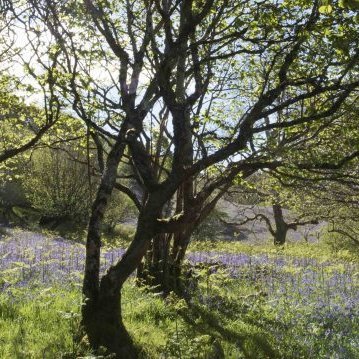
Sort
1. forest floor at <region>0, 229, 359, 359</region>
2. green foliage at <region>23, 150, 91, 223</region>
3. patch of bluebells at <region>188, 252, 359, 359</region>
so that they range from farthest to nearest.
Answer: green foliage at <region>23, 150, 91, 223</region>, patch of bluebells at <region>188, 252, 359, 359</region>, forest floor at <region>0, 229, 359, 359</region>

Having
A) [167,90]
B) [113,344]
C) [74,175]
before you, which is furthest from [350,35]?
[74,175]

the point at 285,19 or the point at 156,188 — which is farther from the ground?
the point at 285,19

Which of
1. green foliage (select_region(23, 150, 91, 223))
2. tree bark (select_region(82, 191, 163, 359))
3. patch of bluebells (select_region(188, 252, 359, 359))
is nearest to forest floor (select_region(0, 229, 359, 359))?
patch of bluebells (select_region(188, 252, 359, 359))

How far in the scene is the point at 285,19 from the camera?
6.91 m

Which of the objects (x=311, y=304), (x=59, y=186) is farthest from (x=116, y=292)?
(x=59, y=186)

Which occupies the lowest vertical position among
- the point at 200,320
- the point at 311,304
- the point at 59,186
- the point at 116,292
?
the point at 200,320

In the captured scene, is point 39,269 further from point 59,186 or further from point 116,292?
point 59,186

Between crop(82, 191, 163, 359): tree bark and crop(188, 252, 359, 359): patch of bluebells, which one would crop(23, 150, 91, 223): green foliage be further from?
crop(82, 191, 163, 359): tree bark

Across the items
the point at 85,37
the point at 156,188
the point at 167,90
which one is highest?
the point at 85,37

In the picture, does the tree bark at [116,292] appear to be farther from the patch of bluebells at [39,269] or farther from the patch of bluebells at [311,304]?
the patch of bluebells at [311,304]

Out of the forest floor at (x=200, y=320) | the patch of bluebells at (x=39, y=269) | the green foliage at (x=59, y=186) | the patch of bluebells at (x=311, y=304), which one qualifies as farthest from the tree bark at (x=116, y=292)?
the green foliage at (x=59, y=186)

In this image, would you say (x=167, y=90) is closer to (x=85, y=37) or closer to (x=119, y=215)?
(x=85, y=37)

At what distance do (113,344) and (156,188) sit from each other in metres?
2.07

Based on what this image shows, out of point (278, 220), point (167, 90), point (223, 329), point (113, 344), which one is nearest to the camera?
point (113, 344)
